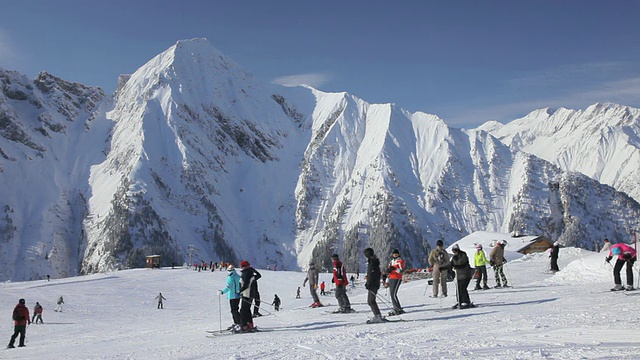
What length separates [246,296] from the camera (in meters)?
15.1

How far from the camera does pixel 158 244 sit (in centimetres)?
13550

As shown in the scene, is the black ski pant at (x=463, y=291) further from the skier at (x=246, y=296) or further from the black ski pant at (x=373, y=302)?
the skier at (x=246, y=296)

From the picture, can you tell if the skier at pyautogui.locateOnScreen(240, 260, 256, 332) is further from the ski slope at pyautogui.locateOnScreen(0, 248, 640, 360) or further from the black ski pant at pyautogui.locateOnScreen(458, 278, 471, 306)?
the black ski pant at pyautogui.locateOnScreen(458, 278, 471, 306)

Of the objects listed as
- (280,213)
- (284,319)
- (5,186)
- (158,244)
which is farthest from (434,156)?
(284,319)

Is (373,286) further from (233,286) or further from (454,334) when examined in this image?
(233,286)

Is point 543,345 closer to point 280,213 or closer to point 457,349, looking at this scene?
point 457,349

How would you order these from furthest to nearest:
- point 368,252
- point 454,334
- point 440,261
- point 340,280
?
point 440,261 < point 340,280 < point 368,252 < point 454,334

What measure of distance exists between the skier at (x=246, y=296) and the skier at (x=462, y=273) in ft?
18.2

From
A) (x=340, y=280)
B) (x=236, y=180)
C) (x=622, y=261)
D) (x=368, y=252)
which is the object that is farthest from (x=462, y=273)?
(x=236, y=180)

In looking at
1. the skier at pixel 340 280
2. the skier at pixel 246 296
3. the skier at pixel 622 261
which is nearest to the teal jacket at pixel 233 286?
the skier at pixel 246 296

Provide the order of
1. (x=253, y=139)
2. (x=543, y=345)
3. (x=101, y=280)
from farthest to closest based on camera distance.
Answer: (x=253, y=139)
(x=101, y=280)
(x=543, y=345)

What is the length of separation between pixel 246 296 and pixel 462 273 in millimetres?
5920

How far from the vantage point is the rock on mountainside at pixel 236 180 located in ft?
463

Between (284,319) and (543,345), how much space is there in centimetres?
1047
